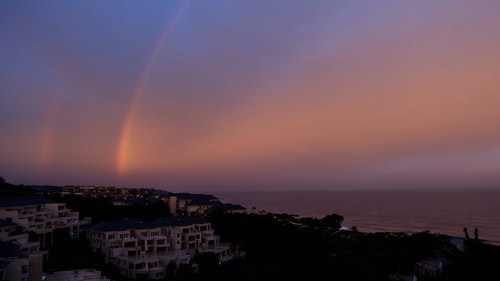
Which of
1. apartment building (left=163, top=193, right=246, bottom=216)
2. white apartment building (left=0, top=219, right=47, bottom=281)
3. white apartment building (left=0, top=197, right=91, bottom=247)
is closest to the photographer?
white apartment building (left=0, top=219, right=47, bottom=281)

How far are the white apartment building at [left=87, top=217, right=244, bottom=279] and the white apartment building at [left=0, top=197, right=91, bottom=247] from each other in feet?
9.91

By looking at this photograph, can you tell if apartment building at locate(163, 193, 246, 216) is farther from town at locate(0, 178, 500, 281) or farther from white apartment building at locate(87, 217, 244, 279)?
white apartment building at locate(87, 217, 244, 279)

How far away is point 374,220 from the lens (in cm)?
8512

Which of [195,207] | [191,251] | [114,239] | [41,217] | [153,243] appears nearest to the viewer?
[114,239]

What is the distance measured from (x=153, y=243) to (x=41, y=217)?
30.9 feet

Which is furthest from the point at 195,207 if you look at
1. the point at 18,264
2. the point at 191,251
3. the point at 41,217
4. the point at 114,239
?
the point at 18,264

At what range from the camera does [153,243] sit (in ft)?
98.0

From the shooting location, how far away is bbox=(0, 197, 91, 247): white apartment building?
28.6 meters

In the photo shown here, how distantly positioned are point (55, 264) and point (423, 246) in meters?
30.6

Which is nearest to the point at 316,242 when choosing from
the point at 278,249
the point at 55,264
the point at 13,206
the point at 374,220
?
the point at 278,249

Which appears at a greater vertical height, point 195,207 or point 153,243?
point 195,207

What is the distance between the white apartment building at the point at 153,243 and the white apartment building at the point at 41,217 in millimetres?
3020

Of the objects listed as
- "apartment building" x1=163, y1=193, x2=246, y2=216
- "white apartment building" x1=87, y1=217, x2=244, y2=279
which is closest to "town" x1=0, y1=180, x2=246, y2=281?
"white apartment building" x1=87, y1=217, x2=244, y2=279

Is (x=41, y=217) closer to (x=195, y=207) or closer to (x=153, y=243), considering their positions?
(x=153, y=243)
